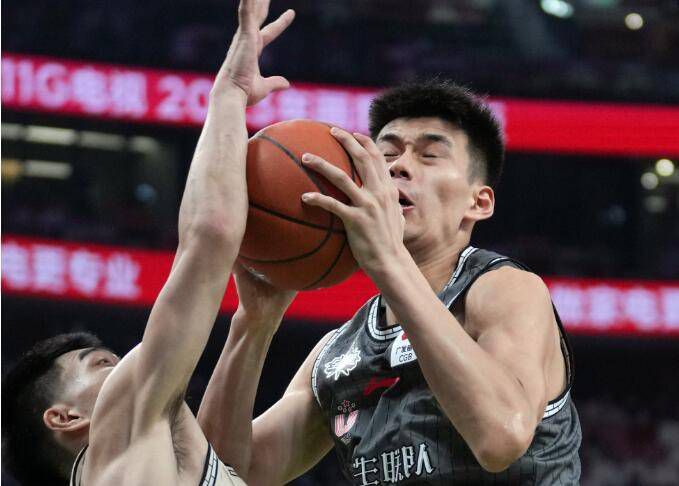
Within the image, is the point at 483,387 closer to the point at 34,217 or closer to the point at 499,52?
the point at 34,217

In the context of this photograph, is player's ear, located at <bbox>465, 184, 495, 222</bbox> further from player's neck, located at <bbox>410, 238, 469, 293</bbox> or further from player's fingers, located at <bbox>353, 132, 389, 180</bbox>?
player's fingers, located at <bbox>353, 132, 389, 180</bbox>

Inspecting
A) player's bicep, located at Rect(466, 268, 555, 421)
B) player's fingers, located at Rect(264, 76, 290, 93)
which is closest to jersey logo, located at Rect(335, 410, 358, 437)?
player's bicep, located at Rect(466, 268, 555, 421)

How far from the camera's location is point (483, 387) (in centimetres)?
246

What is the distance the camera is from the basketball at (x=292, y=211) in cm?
259

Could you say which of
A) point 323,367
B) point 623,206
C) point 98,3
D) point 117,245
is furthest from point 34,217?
point 323,367

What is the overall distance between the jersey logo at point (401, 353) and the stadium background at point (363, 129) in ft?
24.9

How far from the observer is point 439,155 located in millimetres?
3166

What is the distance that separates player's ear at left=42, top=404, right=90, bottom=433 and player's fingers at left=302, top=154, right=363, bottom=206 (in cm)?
118

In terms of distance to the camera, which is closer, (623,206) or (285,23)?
(285,23)

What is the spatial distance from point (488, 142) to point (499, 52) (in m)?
9.02

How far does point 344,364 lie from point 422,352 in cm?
70

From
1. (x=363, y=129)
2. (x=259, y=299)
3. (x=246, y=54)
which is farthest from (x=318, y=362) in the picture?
(x=363, y=129)

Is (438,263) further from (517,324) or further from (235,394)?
(235,394)

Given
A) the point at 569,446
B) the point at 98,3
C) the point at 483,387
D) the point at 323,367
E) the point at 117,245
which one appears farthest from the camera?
the point at 98,3
